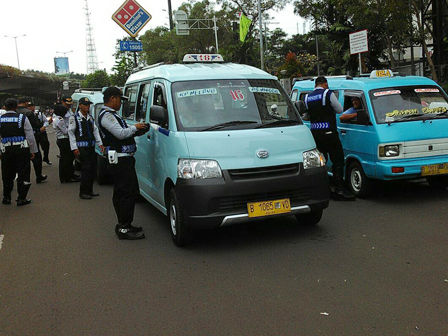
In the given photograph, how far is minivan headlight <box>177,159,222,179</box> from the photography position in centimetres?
544

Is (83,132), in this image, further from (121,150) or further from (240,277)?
(240,277)

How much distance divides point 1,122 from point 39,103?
10734cm

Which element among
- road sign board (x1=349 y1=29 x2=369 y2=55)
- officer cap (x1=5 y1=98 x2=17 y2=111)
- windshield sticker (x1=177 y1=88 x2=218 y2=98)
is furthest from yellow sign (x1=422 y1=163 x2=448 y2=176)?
road sign board (x1=349 y1=29 x2=369 y2=55)

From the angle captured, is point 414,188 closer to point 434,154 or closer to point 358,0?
point 434,154

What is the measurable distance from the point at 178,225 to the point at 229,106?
1.57 meters

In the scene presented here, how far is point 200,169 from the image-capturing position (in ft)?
17.9

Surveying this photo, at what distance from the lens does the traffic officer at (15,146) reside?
8.89 m

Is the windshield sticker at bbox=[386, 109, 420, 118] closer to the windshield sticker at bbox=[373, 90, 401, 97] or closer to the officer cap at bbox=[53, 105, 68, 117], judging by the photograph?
the windshield sticker at bbox=[373, 90, 401, 97]

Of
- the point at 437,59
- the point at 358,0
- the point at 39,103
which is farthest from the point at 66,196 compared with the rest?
the point at 39,103

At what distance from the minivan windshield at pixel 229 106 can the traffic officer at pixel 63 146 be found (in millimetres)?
6051

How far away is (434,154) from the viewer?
752 cm

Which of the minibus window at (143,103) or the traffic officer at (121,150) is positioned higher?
the minibus window at (143,103)

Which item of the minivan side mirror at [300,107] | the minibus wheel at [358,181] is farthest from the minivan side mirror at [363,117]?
the minivan side mirror at [300,107]

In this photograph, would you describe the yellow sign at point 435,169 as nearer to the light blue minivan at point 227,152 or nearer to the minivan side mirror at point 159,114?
the light blue minivan at point 227,152
